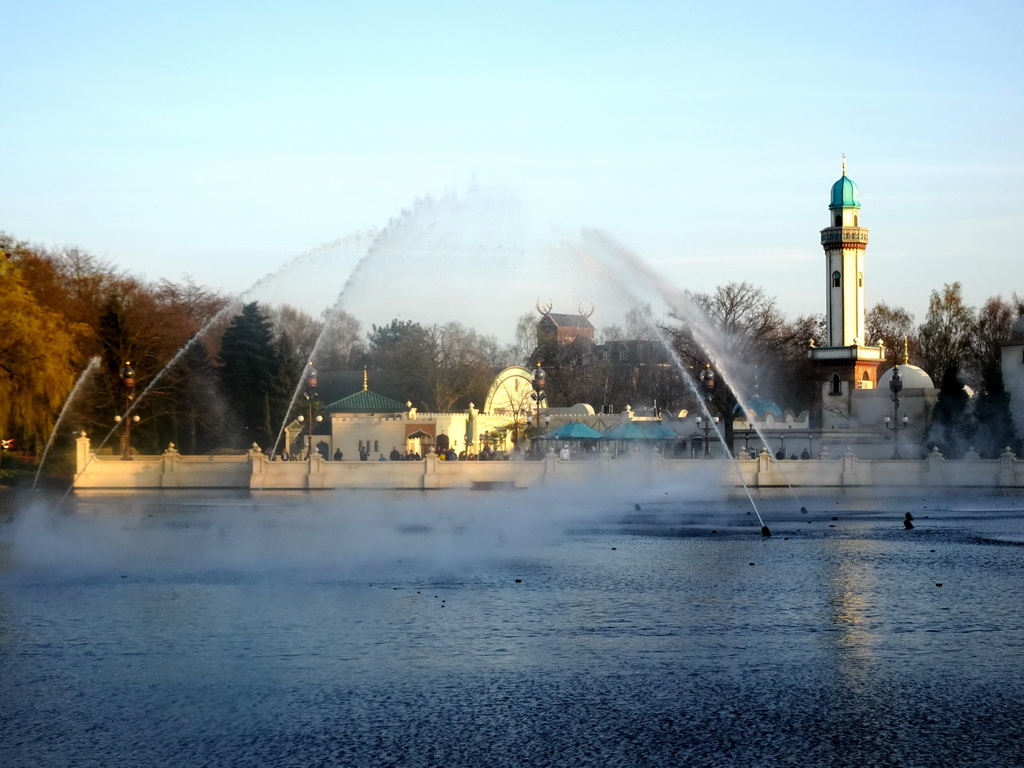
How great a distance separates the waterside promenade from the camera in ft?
191

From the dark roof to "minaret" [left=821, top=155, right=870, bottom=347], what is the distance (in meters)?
40.1

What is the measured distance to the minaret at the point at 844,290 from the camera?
102938 mm

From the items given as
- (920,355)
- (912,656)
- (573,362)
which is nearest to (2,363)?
(912,656)

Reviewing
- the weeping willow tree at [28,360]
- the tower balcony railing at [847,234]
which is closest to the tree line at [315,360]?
the weeping willow tree at [28,360]

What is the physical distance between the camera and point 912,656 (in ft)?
52.8

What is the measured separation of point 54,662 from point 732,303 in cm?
7310

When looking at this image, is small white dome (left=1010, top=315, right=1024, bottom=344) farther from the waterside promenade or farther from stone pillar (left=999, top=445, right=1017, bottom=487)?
the waterside promenade

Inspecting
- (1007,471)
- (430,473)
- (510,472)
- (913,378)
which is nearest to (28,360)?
(430,473)

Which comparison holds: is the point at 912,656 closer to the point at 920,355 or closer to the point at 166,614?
the point at 166,614

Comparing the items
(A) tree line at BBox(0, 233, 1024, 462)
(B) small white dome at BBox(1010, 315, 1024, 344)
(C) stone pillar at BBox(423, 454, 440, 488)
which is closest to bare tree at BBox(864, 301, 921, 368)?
(A) tree line at BBox(0, 233, 1024, 462)

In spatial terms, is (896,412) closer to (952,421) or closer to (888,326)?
(952,421)

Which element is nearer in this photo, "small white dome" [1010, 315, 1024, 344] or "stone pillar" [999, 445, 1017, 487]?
"stone pillar" [999, 445, 1017, 487]

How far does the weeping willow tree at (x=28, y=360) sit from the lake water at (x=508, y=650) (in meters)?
23.2

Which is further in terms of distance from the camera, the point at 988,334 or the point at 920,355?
the point at 920,355
